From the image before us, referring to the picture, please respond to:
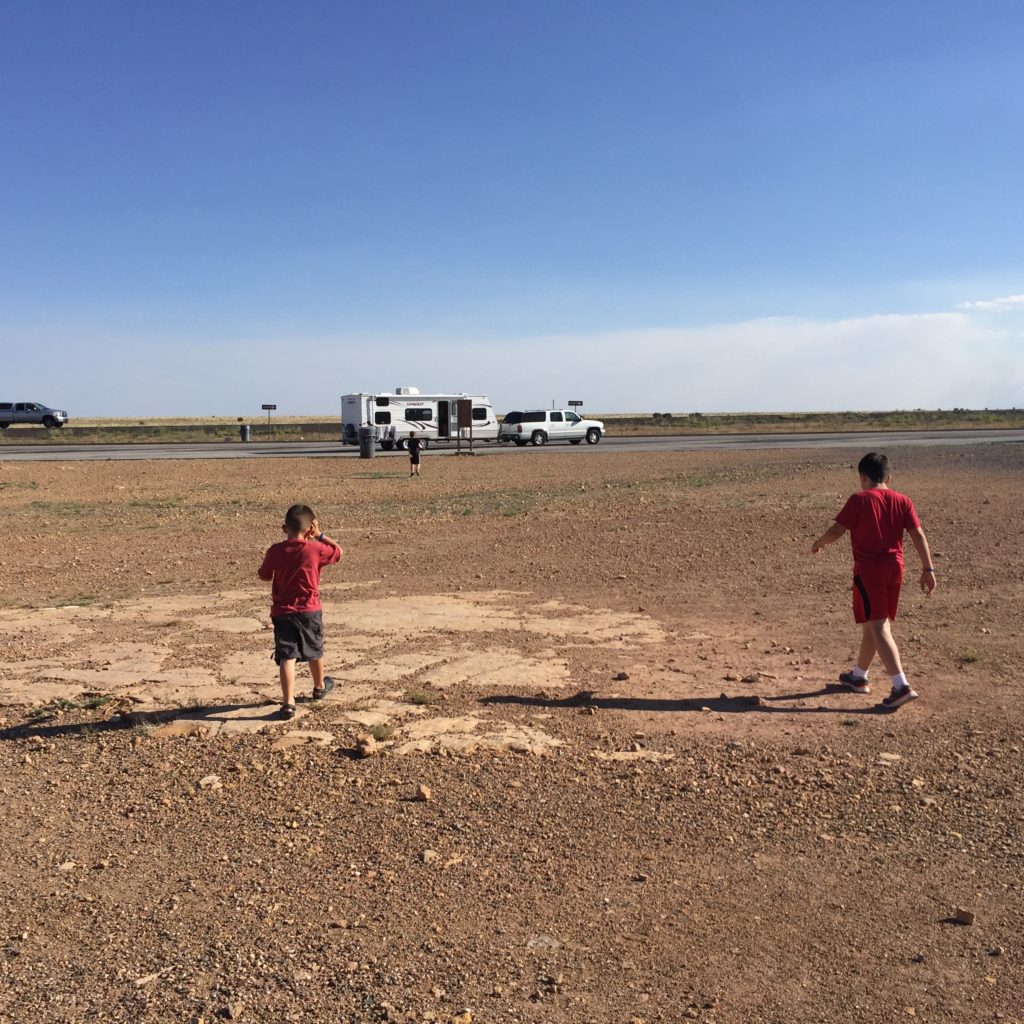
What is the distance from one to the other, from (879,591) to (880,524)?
44 cm

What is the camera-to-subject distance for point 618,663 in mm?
8180

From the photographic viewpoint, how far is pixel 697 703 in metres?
7.02

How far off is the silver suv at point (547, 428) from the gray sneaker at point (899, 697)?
4193cm

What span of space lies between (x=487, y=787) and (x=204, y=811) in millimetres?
1412

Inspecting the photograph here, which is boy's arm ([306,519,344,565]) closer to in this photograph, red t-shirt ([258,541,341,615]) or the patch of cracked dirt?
red t-shirt ([258,541,341,615])

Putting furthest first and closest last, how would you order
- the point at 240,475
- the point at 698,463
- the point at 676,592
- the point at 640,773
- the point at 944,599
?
1. the point at 698,463
2. the point at 240,475
3. the point at 676,592
4. the point at 944,599
5. the point at 640,773

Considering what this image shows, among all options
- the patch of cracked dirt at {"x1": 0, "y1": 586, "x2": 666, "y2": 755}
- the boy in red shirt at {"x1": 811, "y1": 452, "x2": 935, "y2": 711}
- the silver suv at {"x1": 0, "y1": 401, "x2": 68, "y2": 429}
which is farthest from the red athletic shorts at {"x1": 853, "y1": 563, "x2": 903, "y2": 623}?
the silver suv at {"x1": 0, "y1": 401, "x2": 68, "y2": 429}

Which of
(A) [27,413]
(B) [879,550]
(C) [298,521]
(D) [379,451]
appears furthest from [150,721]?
(A) [27,413]

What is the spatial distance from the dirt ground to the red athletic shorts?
59cm

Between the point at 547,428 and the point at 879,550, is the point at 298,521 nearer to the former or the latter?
the point at 879,550

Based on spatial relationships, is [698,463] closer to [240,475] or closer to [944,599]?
[240,475]

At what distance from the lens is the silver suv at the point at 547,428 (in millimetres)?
48656

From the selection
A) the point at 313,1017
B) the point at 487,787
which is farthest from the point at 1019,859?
the point at 313,1017

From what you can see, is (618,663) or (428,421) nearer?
(618,663)
